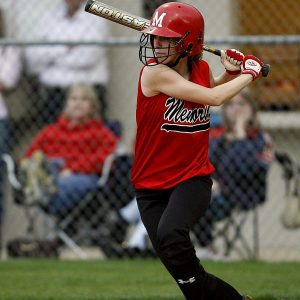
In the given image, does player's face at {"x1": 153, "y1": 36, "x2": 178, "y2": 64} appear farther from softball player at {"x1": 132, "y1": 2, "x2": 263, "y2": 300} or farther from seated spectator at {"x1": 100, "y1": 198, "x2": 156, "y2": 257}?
seated spectator at {"x1": 100, "y1": 198, "x2": 156, "y2": 257}

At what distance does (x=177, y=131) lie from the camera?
5.42 m

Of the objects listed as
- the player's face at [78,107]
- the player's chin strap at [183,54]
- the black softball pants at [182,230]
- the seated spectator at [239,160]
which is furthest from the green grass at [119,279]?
the player's chin strap at [183,54]

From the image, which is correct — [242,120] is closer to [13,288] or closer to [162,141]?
[13,288]

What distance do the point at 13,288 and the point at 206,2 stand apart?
12.1ft

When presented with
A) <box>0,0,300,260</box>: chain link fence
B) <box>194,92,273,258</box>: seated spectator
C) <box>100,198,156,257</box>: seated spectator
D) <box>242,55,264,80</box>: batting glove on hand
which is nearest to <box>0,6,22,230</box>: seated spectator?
<box>0,0,300,260</box>: chain link fence

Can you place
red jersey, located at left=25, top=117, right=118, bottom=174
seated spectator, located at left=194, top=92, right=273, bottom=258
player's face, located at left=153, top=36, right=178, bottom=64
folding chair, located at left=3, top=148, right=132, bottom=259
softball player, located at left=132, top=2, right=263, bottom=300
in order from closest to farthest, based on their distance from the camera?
softball player, located at left=132, top=2, right=263, bottom=300 → player's face, located at left=153, top=36, right=178, bottom=64 → seated spectator, located at left=194, top=92, right=273, bottom=258 → folding chair, located at left=3, top=148, right=132, bottom=259 → red jersey, located at left=25, top=117, right=118, bottom=174

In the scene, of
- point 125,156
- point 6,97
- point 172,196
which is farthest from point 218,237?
point 172,196

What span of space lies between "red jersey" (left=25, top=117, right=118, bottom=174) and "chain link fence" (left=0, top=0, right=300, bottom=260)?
0.04 metres

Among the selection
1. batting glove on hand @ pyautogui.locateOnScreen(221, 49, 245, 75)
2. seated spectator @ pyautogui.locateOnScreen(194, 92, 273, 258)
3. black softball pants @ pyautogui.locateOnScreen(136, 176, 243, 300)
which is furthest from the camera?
seated spectator @ pyautogui.locateOnScreen(194, 92, 273, 258)

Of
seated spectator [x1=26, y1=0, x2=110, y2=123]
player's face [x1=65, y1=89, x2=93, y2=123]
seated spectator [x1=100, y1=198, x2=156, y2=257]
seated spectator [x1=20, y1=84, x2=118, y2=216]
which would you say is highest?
seated spectator [x1=26, y1=0, x2=110, y2=123]

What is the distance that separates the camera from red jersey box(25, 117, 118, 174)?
8.74 metres

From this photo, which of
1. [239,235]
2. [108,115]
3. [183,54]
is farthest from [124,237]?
[183,54]

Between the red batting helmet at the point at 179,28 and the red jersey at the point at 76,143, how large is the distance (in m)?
3.27

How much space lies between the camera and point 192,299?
210 inches
